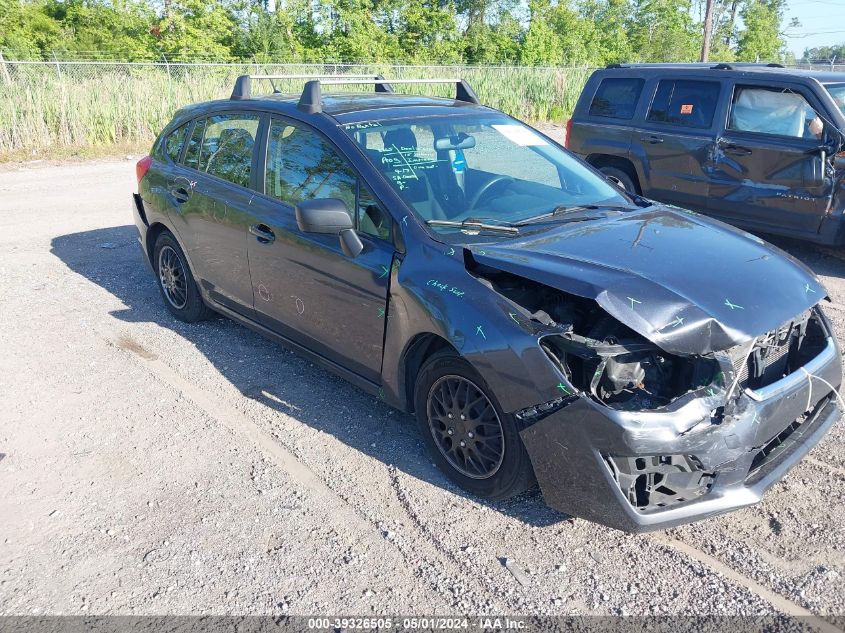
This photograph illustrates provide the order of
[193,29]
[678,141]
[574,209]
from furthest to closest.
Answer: [193,29] → [678,141] → [574,209]

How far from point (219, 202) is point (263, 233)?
0.62 metres

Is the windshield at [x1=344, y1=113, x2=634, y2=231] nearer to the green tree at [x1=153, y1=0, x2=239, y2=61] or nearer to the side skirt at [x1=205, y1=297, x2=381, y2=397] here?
the side skirt at [x1=205, y1=297, x2=381, y2=397]

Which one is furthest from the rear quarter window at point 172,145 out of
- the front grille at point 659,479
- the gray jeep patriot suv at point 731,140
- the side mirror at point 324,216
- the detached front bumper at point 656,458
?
the front grille at point 659,479

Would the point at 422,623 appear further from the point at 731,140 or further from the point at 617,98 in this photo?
the point at 617,98

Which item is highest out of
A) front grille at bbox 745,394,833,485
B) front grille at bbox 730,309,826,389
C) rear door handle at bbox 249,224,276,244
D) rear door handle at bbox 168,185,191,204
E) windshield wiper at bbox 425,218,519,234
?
windshield wiper at bbox 425,218,519,234

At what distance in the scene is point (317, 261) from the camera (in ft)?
13.5

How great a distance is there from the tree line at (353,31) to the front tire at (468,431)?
2841 cm

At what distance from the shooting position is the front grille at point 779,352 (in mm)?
3092

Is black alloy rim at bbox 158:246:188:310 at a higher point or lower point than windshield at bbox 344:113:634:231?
lower

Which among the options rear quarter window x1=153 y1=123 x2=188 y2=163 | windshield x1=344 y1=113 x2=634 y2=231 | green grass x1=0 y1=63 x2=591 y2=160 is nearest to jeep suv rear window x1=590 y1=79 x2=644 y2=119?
windshield x1=344 y1=113 x2=634 y2=231

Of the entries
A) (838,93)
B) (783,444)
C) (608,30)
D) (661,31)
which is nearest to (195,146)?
(783,444)

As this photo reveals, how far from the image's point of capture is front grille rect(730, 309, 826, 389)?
309cm

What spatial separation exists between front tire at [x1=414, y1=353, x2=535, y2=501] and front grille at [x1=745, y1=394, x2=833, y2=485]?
0.96 m

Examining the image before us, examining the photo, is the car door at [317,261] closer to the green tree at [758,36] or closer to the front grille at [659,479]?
the front grille at [659,479]
